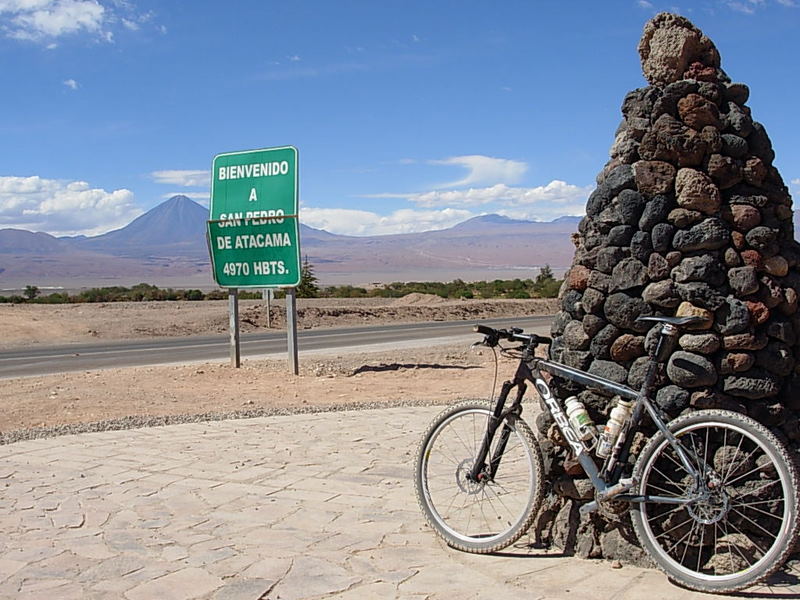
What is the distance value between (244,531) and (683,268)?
2.79m

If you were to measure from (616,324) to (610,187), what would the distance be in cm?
69

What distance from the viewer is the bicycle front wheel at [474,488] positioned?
4.36 meters

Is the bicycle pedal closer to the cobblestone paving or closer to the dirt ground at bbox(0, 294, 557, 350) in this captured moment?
the cobblestone paving

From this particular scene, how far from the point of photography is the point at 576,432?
165 inches

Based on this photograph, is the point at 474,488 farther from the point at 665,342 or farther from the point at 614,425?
the point at 665,342

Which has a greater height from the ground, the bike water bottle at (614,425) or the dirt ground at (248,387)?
the bike water bottle at (614,425)

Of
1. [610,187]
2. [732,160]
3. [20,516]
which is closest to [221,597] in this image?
[20,516]

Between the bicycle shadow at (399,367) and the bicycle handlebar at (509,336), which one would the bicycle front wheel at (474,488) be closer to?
the bicycle handlebar at (509,336)

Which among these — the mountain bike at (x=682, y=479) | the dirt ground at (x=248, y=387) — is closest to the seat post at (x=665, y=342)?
the mountain bike at (x=682, y=479)

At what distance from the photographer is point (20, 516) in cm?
548

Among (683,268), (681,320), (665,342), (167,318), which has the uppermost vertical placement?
(683,268)

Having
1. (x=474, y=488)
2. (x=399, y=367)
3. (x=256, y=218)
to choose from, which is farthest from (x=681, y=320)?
(x=399, y=367)

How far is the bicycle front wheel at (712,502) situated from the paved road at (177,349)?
50.1 feet

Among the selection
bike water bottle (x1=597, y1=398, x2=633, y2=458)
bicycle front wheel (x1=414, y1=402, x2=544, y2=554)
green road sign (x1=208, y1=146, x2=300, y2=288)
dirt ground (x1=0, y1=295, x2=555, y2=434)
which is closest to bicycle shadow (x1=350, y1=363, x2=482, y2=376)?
dirt ground (x1=0, y1=295, x2=555, y2=434)
